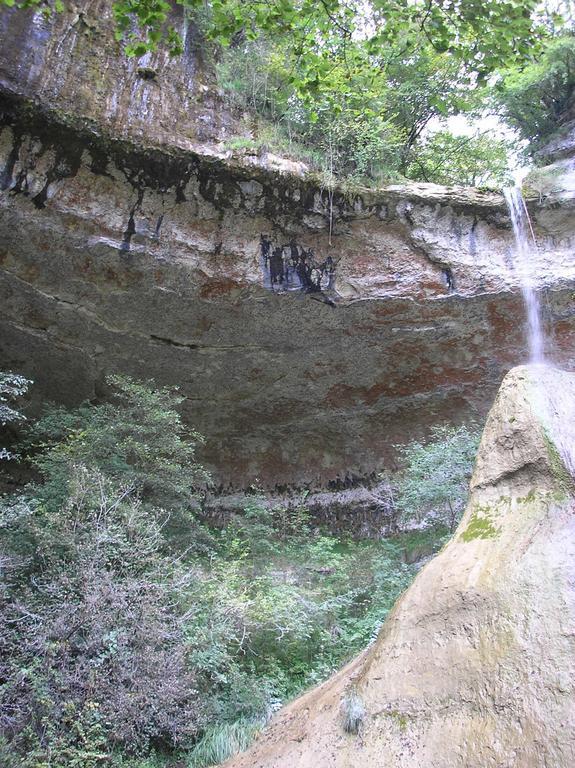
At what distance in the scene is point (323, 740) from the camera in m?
3.16

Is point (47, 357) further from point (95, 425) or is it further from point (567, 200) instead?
point (567, 200)

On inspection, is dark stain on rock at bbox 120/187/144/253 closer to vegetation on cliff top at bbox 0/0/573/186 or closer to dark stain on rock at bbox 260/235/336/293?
vegetation on cliff top at bbox 0/0/573/186

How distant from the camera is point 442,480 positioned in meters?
6.52

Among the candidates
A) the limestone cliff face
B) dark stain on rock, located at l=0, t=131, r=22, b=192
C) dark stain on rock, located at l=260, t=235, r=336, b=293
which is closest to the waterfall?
the limestone cliff face

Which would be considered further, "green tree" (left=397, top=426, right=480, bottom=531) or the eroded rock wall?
the eroded rock wall

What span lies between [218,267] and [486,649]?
Answer: 21.6ft

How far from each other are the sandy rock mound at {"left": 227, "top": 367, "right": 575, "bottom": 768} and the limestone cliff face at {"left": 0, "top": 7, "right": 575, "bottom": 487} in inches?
206

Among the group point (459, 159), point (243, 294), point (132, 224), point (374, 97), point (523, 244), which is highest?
point (459, 159)

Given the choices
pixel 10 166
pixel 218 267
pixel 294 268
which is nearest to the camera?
pixel 10 166

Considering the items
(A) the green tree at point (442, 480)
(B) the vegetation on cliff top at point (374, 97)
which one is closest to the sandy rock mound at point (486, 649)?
(A) the green tree at point (442, 480)

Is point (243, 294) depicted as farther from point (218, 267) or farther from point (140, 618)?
point (140, 618)

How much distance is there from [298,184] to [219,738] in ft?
22.3

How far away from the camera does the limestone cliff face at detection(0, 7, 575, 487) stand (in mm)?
7504

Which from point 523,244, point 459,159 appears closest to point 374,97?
point 459,159
